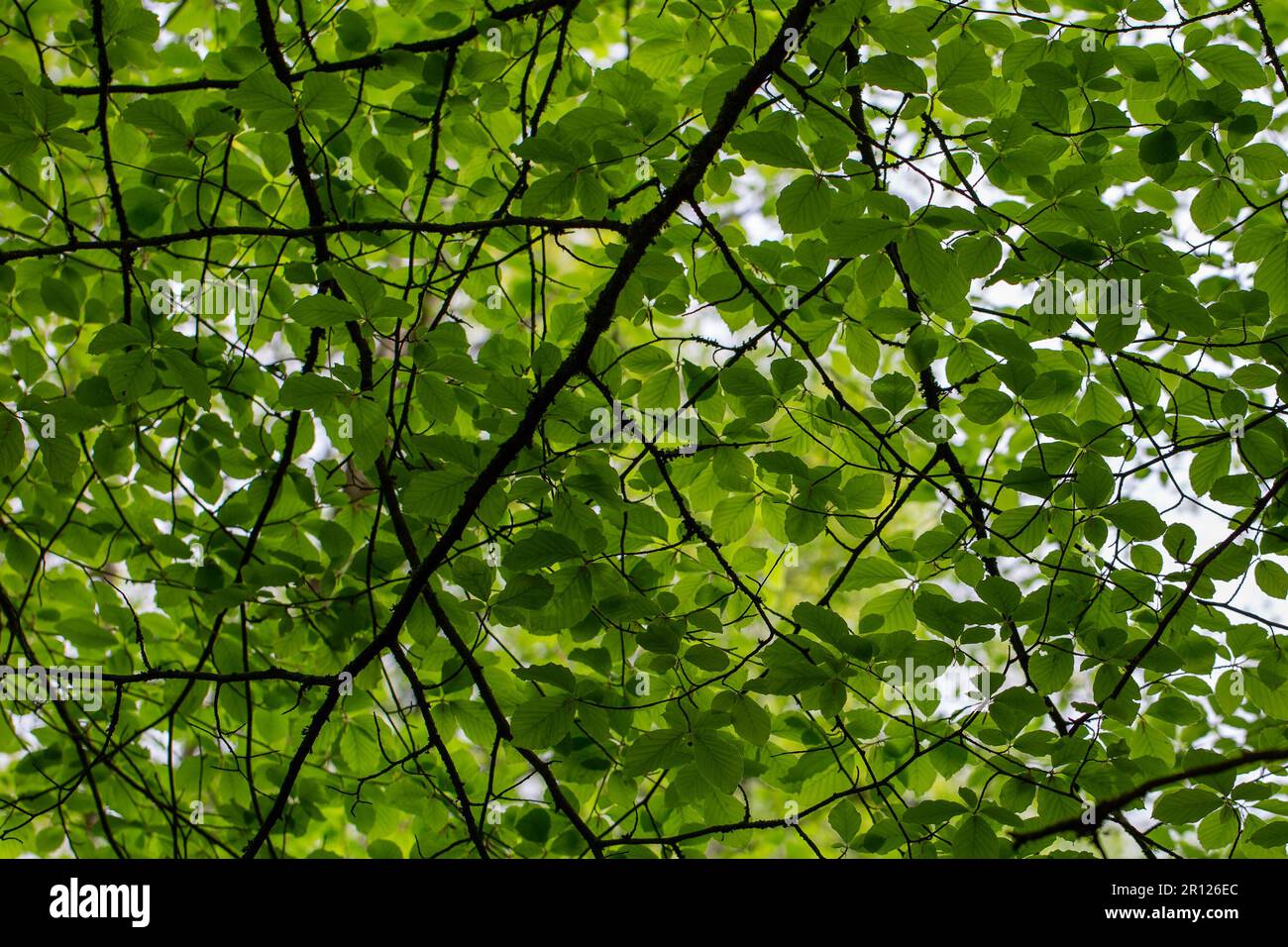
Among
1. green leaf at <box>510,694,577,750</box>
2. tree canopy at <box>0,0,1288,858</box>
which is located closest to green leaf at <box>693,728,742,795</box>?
tree canopy at <box>0,0,1288,858</box>

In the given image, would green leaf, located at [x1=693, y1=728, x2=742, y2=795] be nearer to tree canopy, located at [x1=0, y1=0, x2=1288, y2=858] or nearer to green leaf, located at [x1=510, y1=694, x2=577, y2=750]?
tree canopy, located at [x1=0, y1=0, x2=1288, y2=858]

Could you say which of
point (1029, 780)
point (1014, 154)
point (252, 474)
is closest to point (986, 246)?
point (1014, 154)

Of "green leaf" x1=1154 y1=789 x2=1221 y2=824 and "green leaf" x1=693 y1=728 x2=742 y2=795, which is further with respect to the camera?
"green leaf" x1=1154 y1=789 x2=1221 y2=824

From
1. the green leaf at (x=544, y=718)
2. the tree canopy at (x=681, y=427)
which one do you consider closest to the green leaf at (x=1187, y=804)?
the tree canopy at (x=681, y=427)

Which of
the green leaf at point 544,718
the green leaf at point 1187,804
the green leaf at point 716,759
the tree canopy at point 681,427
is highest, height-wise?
the tree canopy at point 681,427

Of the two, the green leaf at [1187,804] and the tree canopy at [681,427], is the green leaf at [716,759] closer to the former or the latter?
the tree canopy at [681,427]

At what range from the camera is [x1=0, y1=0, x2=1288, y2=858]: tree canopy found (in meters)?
1.62

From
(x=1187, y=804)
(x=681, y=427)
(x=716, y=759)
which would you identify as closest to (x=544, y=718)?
(x=716, y=759)

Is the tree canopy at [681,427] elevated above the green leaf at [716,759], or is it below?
above

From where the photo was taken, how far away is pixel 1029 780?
1702 mm

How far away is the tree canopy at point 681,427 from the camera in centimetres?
162

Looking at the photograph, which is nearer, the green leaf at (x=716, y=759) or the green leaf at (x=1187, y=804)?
the green leaf at (x=716, y=759)
